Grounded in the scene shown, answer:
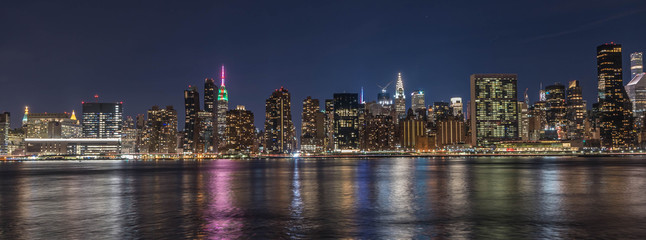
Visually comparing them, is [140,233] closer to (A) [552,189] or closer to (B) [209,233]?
(B) [209,233]

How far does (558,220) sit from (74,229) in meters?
29.4

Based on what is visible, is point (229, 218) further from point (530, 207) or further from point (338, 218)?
point (530, 207)

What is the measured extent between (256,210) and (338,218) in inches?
307

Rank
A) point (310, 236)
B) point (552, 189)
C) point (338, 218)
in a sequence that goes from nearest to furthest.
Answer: point (310, 236)
point (338, 218)
point (552, 189)

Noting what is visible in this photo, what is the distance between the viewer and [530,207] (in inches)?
1602

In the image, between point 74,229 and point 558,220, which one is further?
point 558,220

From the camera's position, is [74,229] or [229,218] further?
[229,218]

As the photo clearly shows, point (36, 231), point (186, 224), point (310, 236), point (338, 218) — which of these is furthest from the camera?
point (338, 218)

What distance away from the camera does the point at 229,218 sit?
35.2 m

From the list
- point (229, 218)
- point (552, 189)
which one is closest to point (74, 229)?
point (229, 218)

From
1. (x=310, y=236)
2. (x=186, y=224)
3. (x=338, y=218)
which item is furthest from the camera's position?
(x=338, y=218)

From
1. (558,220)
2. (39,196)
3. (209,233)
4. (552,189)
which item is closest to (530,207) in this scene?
(558,220)

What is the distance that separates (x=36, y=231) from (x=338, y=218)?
1789 centimetres

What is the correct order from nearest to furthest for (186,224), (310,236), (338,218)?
(310,236)
(186,224)
(338,218)
